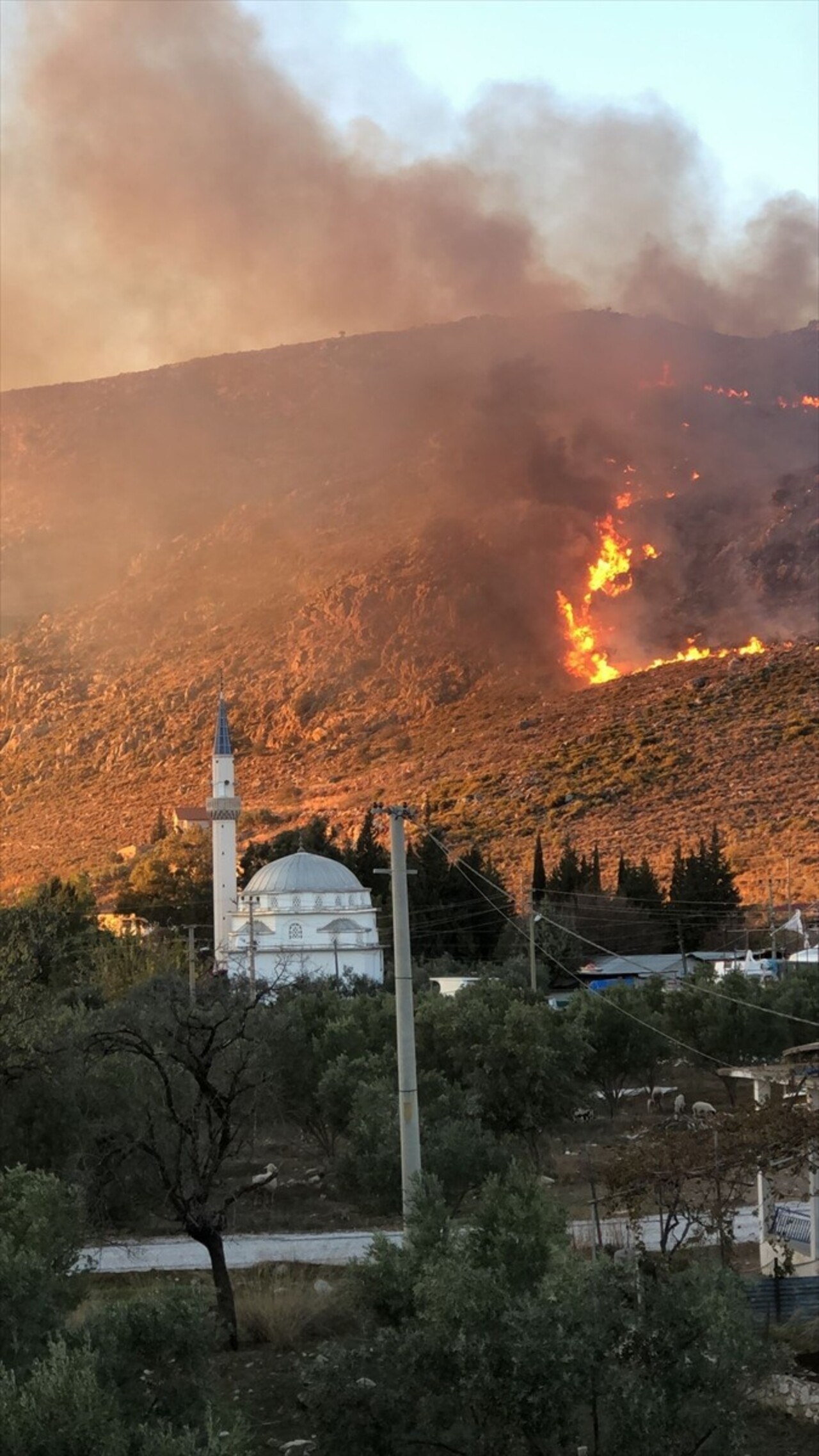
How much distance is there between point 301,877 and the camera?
6344 cm

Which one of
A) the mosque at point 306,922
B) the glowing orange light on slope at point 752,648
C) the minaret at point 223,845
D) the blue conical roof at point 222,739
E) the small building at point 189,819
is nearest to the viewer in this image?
the mosque at point 306,922

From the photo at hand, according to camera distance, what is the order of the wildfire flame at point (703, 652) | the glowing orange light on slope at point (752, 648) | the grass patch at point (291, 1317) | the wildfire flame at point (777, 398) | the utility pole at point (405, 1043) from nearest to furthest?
1. the utility pole at point (405, 1043)
2. the grass patch at point (291, 1317)
3. the glowing orange light on slope at point (752, 648)
4. the wildfire flame at point (703, 652)
5. the wildfire flame at point (777, 398)

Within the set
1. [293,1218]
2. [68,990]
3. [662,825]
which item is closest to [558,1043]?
[293,1218]

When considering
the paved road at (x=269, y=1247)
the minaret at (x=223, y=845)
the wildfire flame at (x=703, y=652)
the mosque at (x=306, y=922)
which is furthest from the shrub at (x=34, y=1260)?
the wildfire flame at (x=703, y=652)

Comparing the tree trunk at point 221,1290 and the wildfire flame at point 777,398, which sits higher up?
the wildfire flame at point 777,398

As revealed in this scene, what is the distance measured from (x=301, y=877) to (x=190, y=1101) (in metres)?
41.0

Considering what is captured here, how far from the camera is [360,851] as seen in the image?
7400cm

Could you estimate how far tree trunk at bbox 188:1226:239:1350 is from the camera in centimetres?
1794

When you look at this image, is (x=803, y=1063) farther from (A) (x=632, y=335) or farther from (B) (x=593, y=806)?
(A) (x=632, y=335)

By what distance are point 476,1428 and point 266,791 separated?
107 meters

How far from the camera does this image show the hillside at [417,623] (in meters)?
97.1

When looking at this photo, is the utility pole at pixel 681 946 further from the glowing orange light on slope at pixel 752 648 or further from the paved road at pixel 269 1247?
the glowing orange light on slope at pixel 752 648

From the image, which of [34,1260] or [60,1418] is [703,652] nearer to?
[34,1260]

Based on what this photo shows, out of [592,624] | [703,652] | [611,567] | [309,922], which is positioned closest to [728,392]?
[611,567]
